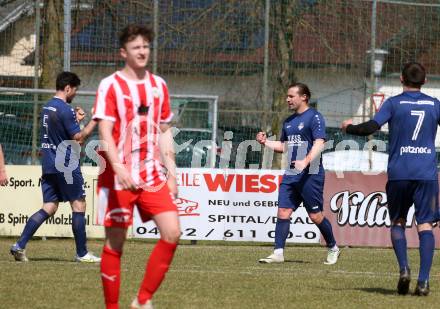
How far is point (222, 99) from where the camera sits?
20.0m

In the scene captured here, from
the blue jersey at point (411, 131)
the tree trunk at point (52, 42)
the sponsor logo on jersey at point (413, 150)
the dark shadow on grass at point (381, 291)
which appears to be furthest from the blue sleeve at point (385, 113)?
the tree trunk at point (52, 42)

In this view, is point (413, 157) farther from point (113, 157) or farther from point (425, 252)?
point (113, 157)

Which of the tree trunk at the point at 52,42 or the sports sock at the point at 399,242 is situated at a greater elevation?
the tree trunk at the point at 52,42

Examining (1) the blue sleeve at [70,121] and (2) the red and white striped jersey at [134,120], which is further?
(1) the blue sleeve at [70,121]

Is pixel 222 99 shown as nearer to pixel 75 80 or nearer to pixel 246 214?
pixel 246 214

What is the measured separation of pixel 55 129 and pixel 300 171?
2880mm

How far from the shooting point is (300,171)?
12539 mm

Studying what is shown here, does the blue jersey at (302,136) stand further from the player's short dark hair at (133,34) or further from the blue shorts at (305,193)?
the player's short dark hair at (133,34)

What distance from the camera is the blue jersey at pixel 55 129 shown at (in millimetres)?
11875

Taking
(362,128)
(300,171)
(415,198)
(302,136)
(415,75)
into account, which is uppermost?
(415,75)

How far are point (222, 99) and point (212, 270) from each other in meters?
8.85

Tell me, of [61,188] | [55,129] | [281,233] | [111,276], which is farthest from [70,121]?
[111,276]

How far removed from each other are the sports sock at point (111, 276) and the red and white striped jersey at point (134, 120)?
0.47m

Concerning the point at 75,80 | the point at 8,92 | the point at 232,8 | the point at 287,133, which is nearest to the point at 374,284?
the point at 287,133
